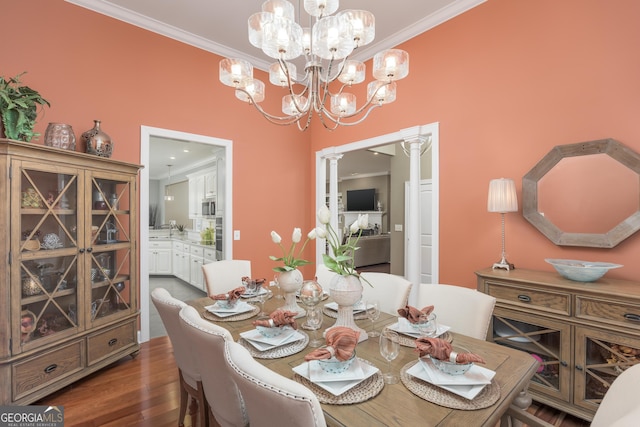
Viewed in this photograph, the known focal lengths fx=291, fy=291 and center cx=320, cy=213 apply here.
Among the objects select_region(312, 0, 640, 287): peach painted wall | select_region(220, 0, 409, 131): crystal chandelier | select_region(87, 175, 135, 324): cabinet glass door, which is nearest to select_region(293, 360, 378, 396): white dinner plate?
select_region(220, 0, 409, 131): crystal chandelier

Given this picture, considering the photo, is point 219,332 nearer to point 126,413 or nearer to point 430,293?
point 430,293

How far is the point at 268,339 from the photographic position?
4.45ft

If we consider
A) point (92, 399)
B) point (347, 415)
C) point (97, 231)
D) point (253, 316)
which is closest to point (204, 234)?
point (97, 231)

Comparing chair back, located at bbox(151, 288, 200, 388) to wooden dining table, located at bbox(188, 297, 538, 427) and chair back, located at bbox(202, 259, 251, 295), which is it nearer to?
wooden dining table, located at bbox(188, 297, 538, 427)

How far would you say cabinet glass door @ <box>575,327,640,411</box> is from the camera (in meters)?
1.59

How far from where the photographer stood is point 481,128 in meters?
2.46

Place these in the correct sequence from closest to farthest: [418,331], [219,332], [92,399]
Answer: [219,332]
[418,331]
[92,399]

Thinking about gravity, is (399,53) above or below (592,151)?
above

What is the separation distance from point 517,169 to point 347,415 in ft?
7.33

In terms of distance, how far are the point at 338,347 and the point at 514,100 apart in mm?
2356

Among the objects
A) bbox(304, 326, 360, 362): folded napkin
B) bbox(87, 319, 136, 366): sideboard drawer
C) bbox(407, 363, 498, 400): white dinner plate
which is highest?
bbox(304, 326, 360, 362): folded napkin

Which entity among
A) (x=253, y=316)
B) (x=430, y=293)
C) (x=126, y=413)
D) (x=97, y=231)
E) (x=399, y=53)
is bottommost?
(x=126, y=413)

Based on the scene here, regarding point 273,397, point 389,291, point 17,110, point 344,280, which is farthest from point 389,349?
point 17,110

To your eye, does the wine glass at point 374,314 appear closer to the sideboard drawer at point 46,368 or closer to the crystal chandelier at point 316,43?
the crystal chandelier at point 316,43
